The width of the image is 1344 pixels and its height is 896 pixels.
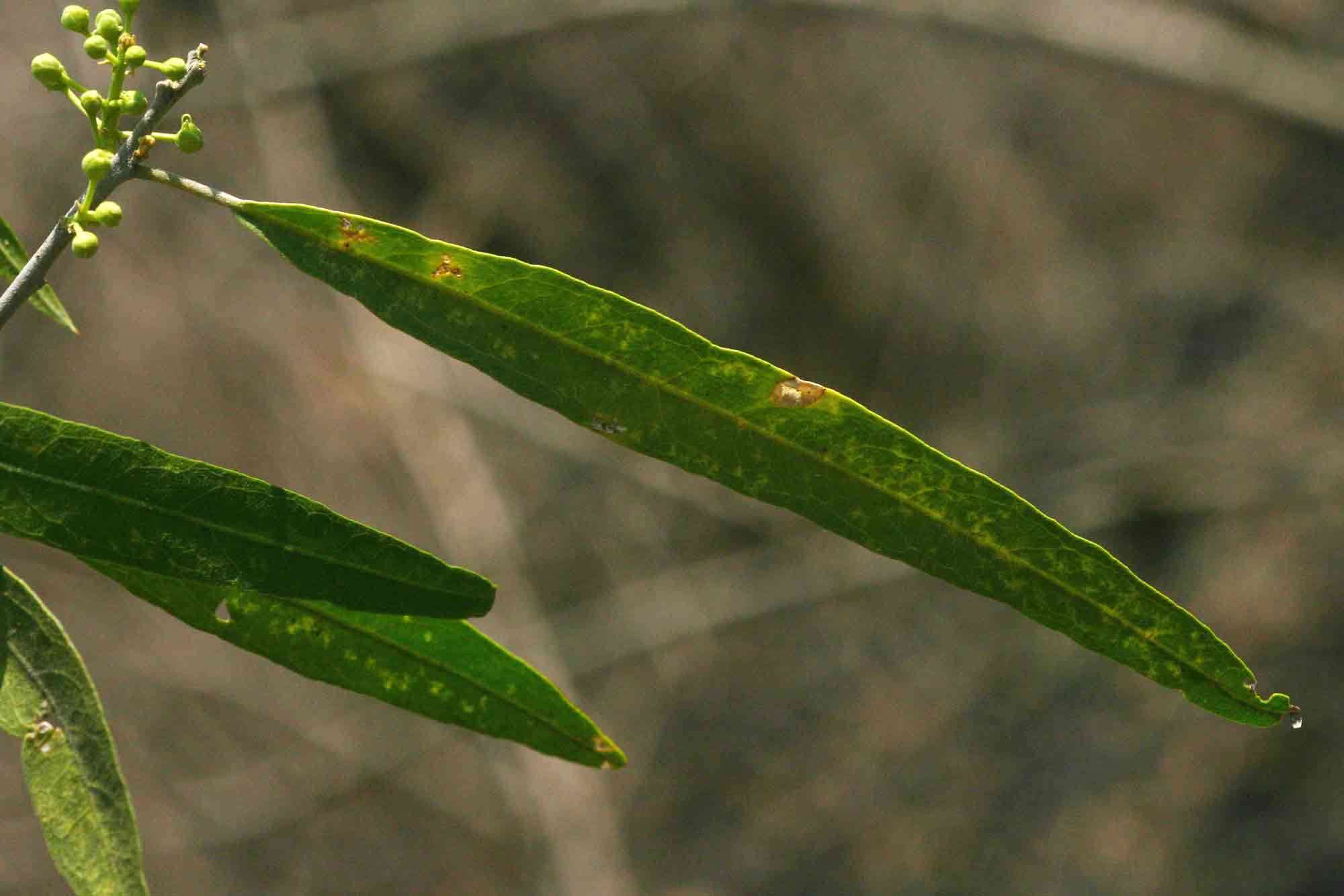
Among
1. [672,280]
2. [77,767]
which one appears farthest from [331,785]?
[77,767]

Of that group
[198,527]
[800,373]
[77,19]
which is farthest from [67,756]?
[800,373]

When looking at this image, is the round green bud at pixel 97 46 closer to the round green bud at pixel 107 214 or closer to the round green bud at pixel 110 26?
the round green bud at pixel 110 26

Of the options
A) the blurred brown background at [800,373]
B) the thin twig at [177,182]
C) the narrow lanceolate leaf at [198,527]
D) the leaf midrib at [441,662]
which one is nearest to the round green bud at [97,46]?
the thin twig at [177,182]

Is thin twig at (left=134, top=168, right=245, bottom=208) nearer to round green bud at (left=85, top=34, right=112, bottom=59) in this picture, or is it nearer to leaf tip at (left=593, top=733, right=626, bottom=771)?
round green bud at (left=85, top=34, right=112, bottom=59)

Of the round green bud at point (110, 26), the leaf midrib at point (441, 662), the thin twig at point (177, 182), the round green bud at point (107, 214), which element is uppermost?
the round green bud at point (110, 26)

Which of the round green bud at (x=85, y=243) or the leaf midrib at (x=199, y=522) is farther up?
the round green bud at (x=85, y=243)

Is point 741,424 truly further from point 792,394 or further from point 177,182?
point 177,182

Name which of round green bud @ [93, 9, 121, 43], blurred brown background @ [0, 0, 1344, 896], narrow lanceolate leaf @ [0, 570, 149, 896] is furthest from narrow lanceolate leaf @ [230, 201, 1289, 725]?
blurred brown background @ [0, 0, 1344, 896]
